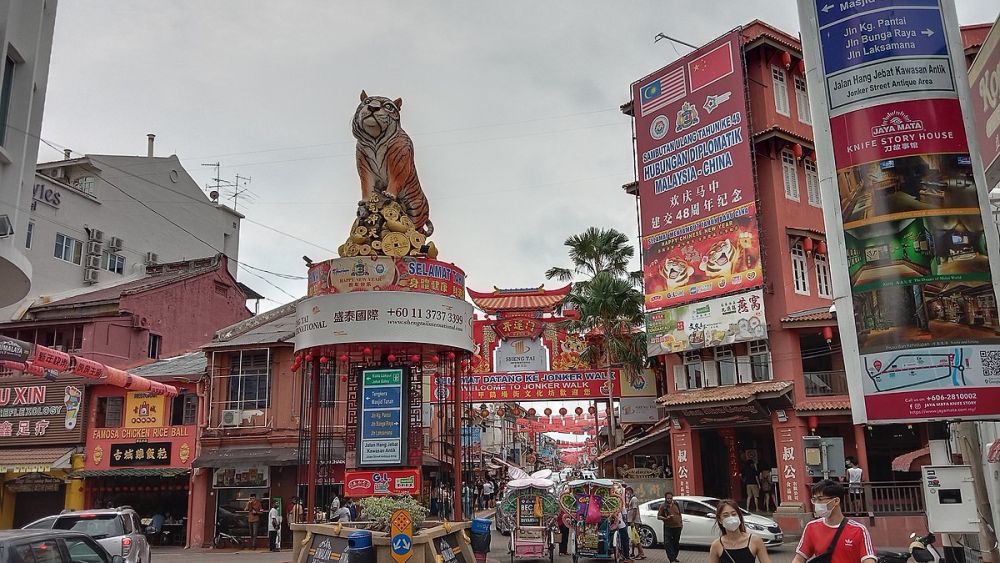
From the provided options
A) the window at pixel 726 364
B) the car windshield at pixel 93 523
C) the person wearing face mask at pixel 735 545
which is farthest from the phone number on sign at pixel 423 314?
the window at pixel 726 364

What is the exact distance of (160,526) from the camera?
29.1 metres

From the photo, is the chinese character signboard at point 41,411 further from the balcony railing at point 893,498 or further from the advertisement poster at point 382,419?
the balcony railing at point 893,498

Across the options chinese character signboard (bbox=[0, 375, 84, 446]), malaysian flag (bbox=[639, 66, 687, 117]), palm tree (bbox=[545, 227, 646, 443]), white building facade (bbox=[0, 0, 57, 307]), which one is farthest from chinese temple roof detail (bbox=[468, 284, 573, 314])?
white building facade (bbox=[0, 0, 57, 307])

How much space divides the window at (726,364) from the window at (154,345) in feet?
79.5

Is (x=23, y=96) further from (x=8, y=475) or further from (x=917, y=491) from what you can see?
(x=917, y=491)

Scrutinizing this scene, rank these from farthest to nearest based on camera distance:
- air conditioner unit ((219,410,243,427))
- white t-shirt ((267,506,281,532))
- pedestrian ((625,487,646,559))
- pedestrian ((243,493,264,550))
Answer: air conditioner unit ((219,410,243,427)) < pedestrian ((243,493,264,550)) < white t-shirt ((267,506,281,532)) < pedestrian ((625,487,646,559))

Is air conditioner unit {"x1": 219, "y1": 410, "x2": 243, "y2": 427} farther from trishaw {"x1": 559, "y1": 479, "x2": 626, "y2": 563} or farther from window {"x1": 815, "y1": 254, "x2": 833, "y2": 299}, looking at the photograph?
window {"x1": 815, "y1": 254, "x2": 833, "y2": 299}

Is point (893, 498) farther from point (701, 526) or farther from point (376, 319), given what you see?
point (376, 319)

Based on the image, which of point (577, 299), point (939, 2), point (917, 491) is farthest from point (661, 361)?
point (939, 2)

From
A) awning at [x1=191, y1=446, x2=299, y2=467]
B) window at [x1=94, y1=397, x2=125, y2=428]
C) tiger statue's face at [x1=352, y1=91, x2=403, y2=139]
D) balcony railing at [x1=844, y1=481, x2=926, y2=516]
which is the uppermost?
tiger statue's face at [x1=352, y1=91, x2=403, y2=139]

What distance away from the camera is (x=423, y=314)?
771 inches

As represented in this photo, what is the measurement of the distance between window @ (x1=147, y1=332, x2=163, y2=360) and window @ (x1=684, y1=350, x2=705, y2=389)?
23098 millimetres

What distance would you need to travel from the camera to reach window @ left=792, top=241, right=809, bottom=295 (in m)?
28.9

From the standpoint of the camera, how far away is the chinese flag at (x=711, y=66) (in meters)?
30.0
